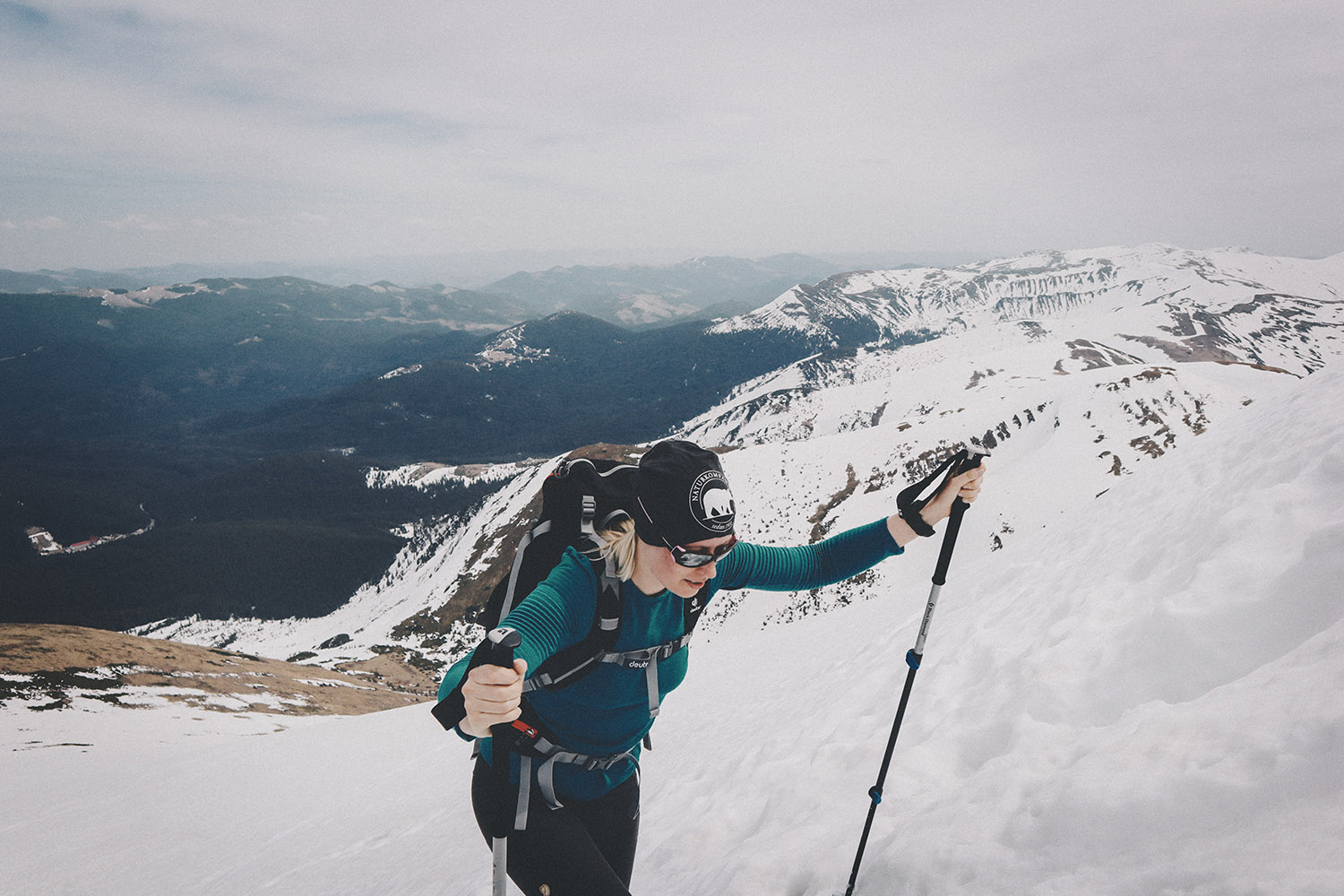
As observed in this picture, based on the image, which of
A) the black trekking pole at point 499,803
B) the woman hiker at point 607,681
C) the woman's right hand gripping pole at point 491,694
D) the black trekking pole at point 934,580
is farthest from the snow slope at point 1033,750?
the woman's right hand gripping pole at point 491,694

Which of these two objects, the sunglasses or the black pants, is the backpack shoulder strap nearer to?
the sunglasses

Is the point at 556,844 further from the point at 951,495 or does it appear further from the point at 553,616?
the point at 951,495

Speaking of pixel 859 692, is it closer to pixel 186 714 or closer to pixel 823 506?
pixel 186 714

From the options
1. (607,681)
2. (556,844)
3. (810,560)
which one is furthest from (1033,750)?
(556,844)

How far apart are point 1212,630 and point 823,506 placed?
213 feet

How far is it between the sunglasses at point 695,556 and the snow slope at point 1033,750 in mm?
2266

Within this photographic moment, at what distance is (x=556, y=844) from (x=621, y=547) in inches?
76.0

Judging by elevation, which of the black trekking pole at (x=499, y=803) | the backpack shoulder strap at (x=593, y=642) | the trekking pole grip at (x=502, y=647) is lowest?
the black trekking pole at (x=499, y=803)

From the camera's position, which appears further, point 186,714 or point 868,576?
point 868,576

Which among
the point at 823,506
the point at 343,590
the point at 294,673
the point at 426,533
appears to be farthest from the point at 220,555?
the point at 823,506

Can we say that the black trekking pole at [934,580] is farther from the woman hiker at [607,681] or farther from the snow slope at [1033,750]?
the woman hiker at [607,681]

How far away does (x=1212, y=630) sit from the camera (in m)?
3.91

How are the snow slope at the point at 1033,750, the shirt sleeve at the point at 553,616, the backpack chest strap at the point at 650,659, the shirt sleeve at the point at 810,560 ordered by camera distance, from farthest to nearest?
the shirt sleeve at the point at 810,560, the backpack chest strap at the point at 650,659, the shirt sleeve at the point at 553,616, the snow slope at the point at 1033,750

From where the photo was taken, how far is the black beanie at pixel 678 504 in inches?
136
